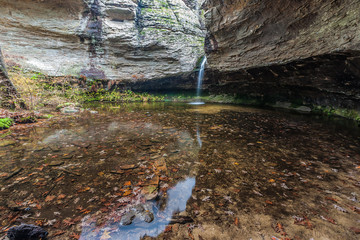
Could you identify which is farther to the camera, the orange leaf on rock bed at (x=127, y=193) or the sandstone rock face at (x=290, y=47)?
the sandstone rock face at (x=290, y=47)

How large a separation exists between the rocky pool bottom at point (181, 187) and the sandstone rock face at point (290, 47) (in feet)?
11.5

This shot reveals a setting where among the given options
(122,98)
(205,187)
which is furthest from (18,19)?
(205,187)

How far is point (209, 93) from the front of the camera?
16594 mm

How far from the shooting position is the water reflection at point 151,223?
4.62 feet

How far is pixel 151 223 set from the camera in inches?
61.0

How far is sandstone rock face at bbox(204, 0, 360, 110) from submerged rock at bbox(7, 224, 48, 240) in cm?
798

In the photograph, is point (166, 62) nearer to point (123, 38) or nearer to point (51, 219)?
point (123, 38)

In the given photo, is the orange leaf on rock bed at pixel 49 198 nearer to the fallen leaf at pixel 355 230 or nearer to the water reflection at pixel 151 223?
the water reflection at pixel 151 223

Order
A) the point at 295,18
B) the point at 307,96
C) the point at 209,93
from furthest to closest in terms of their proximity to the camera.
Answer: the point at 209,93 < the point at 307,96 < the point at 295,18

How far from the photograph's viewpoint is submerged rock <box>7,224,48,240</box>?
1261mm

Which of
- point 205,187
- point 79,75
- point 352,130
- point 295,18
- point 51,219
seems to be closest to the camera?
point 51,219

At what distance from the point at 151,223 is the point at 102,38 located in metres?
17.4

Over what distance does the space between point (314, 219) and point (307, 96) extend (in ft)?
32.4

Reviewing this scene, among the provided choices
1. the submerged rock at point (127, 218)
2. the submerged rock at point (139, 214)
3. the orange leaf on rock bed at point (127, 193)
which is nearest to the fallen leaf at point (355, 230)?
the submerged rock at point (139, 214)
